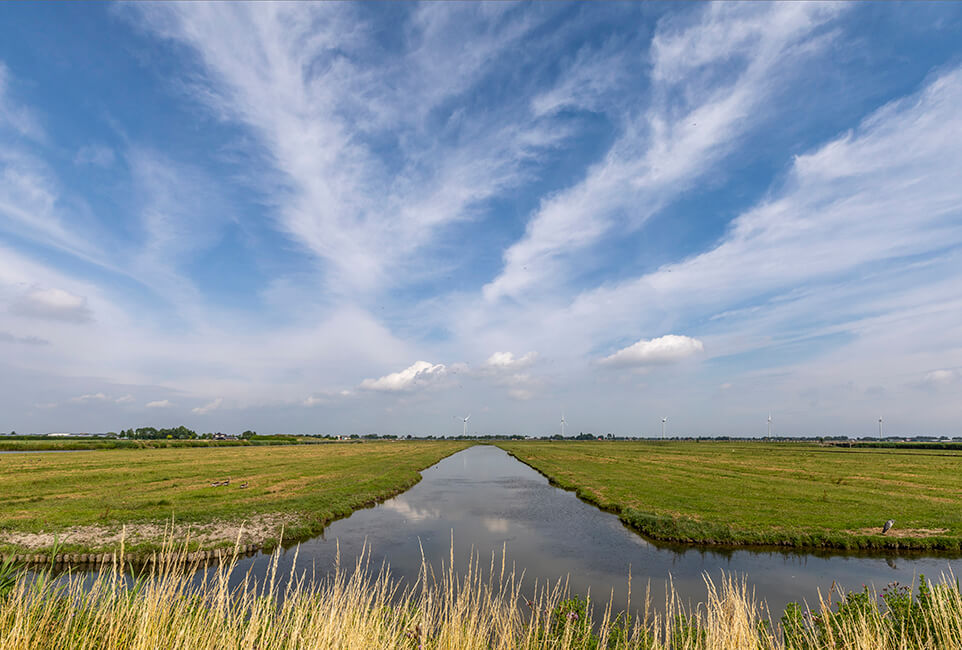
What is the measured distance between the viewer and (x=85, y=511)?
2633 cm

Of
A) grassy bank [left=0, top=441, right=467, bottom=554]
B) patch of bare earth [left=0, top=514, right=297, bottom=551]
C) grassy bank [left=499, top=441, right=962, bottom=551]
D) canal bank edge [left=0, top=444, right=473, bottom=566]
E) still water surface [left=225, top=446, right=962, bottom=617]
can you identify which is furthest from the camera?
grassy bank [left=499, top=441, right=962, bottom=551]

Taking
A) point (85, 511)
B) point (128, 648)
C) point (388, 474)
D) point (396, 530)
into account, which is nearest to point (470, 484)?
point (388, 474)

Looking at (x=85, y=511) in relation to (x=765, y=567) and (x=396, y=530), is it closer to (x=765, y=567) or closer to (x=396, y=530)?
(x=396, y=530)

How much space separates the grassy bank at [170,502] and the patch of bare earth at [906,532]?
29.9m

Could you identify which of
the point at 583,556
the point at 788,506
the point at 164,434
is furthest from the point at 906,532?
the point at 164,434

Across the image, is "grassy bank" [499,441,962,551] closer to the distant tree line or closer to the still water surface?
the still water surface

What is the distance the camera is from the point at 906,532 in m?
23.8

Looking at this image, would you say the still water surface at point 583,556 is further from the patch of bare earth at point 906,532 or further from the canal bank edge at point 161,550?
the patch of bare earth at point 906,532

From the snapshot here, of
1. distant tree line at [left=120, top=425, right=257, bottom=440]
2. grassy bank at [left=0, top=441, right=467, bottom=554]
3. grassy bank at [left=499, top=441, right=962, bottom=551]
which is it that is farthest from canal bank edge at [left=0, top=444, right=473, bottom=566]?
distant tree line at [left=120, top=425, right=257, bottom=440]

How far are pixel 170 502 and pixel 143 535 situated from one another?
9555 millimetres

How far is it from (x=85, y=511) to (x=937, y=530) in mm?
47680

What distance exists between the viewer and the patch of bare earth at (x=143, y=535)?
794 inches

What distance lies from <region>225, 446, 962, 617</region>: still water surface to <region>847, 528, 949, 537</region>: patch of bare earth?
2.38 meters

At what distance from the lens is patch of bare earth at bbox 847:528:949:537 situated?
23406 mm
